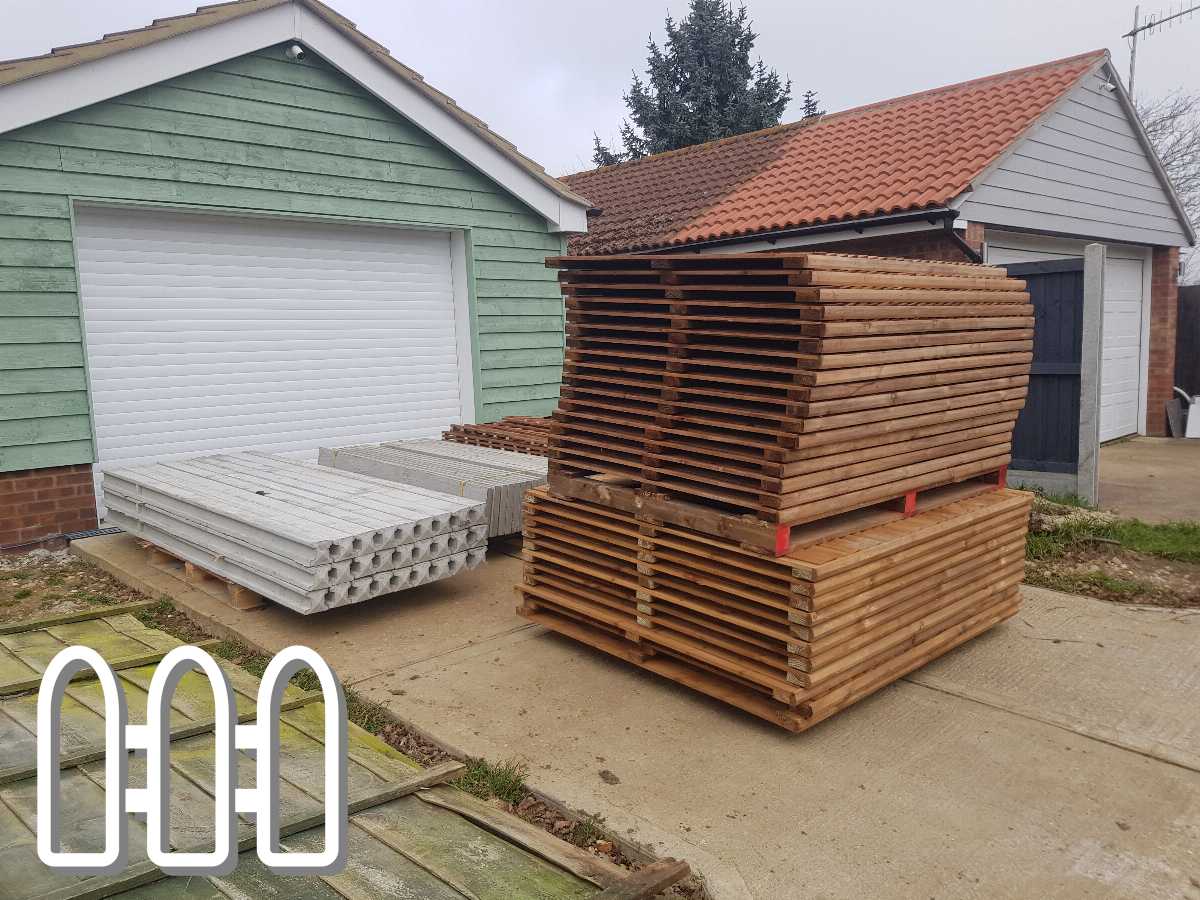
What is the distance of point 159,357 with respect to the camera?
8164 millimetres

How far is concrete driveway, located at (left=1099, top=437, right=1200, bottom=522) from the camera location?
8.48 meters

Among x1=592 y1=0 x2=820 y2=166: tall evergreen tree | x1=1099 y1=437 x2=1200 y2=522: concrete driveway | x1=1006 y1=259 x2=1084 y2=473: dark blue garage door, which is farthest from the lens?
x1=592 y1=0 x2=820 y2=166: tall evergreen tree

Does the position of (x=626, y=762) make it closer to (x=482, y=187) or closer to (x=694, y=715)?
(x=694, y=715)

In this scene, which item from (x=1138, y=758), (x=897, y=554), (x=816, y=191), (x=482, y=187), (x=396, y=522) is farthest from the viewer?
(x=816, y=191)

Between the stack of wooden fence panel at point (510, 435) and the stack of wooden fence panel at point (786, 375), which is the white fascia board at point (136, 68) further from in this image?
the stack of wooden fence panel at point (786, 375)

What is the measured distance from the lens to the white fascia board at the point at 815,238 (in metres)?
9.80

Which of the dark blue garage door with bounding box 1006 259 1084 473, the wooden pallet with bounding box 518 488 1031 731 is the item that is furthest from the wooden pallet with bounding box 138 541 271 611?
the dark blue garage door with bounding box 1006 259 1084 473

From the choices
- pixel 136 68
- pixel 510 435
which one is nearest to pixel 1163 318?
pixel 510 435

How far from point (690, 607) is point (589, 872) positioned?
5.53ft

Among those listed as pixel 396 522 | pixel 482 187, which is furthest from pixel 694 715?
pixel 482 187

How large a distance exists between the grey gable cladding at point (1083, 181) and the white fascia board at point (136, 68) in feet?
23.7

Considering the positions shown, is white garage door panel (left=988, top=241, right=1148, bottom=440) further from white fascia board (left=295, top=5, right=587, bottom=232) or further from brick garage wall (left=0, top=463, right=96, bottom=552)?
brick garage wall (left=0, top=463, right=96, bottom=552)

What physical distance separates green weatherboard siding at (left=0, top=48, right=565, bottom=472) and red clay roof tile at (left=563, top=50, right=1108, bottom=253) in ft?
9.85

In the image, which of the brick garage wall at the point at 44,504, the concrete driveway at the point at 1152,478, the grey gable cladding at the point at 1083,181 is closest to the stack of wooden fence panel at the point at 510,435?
the brick garage wall at the point at 44,504
